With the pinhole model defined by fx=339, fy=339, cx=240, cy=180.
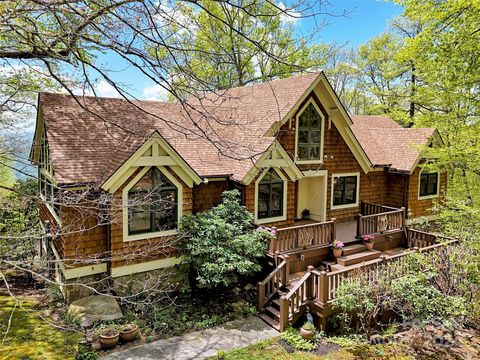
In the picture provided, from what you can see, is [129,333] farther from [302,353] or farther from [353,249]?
[353,249]

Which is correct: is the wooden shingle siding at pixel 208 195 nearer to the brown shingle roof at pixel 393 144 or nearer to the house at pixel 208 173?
the house at pixel 208 173

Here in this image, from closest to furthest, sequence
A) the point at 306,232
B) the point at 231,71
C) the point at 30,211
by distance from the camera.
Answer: the point at 306,232
the point at 30,211
the point at 231,71

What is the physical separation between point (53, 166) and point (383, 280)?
992 centimetres

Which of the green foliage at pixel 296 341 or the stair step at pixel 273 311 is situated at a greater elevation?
the stair step at pixel 273 311

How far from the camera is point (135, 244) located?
400 inches

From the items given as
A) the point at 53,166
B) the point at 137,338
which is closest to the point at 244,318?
the point at 137,338

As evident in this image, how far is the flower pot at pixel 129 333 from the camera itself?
8320 mm

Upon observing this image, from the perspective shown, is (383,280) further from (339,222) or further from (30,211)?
(30,211)

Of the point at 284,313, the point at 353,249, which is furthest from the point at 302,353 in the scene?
the point at 353,249

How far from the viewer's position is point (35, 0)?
14.7 ft

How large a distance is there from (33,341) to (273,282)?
6.41 meters

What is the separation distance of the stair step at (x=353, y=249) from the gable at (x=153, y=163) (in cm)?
601

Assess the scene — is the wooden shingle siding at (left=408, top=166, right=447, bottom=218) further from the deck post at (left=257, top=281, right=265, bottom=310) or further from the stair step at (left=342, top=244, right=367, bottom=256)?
the deck post at (left=257, top=281, right=265, bottom=310)

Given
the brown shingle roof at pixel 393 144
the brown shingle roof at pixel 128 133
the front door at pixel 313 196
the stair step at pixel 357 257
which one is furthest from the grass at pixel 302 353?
the brown shingle roof at pixel 393 144
